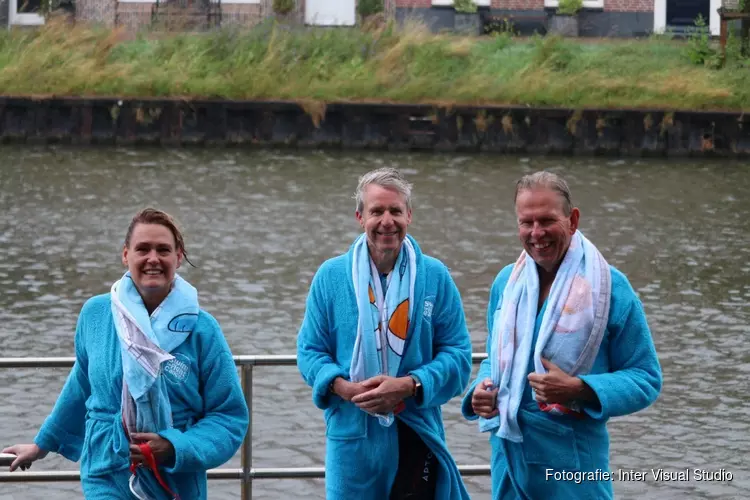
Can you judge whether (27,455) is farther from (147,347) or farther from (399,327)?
(399,327)

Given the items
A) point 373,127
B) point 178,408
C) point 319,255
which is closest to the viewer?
point 178,408

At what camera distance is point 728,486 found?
8938 millimetres

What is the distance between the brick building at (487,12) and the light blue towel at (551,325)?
34.0 meters

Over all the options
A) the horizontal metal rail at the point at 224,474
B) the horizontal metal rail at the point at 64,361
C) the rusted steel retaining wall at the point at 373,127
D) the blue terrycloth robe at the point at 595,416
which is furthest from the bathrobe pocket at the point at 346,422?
the rusted steel retaining wall at the point at 373,127

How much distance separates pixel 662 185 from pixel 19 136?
12938 mm

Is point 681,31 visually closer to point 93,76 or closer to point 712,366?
point 93,76

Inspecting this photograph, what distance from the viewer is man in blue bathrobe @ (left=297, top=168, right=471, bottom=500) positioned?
15.3 feet

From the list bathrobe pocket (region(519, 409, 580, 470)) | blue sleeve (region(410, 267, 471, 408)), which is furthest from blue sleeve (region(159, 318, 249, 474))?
bathrobe pocket (region(519, 409, 580, 470))

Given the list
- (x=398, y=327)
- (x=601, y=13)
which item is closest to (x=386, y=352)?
(x=398, y=327)

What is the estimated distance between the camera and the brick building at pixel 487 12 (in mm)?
38188

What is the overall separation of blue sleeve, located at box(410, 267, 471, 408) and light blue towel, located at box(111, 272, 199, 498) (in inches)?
31.8

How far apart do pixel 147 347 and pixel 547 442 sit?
4.15 ft

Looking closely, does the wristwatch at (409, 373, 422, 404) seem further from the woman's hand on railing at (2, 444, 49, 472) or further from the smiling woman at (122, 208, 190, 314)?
the woman's hand on railing at (2, 444, 49, 472)

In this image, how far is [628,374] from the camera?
438 centimetres
